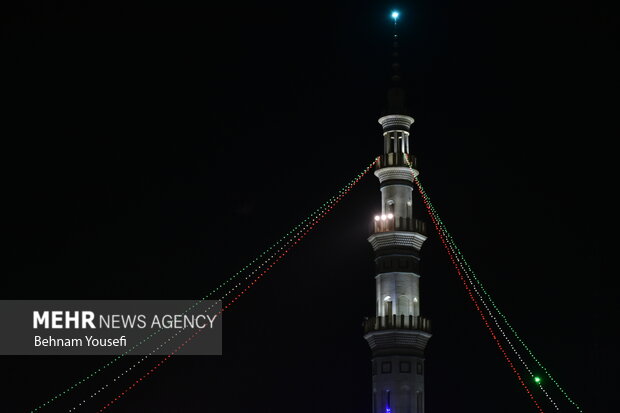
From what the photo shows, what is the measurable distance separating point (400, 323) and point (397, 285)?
228 centimetres

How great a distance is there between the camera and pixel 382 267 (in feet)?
194

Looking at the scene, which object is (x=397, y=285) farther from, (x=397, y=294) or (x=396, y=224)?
(x=396, y=224)

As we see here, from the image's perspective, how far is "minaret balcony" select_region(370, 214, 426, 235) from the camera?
194 feet

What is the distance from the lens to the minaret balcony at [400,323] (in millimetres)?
56812

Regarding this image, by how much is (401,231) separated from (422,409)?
8955 mm

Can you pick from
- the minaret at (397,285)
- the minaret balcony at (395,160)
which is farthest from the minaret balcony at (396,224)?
the minaret balcony at (395,160)

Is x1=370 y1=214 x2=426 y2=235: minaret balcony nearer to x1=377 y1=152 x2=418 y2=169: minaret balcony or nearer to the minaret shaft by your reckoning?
the minaret shaft

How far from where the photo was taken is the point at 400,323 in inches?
2238

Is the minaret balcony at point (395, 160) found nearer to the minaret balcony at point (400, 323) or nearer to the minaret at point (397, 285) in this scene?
the minaret at point (397, 285)

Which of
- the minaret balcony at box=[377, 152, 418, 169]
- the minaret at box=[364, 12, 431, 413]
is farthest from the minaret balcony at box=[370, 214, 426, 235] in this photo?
the minaret balcony at box=[377, 152, 418, 169]

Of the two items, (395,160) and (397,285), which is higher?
(395,160)

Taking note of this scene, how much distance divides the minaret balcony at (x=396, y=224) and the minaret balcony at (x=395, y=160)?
2.88 meters

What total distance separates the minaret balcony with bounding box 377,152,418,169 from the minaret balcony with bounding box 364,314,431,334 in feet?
27.5

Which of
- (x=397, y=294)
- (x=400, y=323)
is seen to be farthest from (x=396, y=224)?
(x=400, y=323)
